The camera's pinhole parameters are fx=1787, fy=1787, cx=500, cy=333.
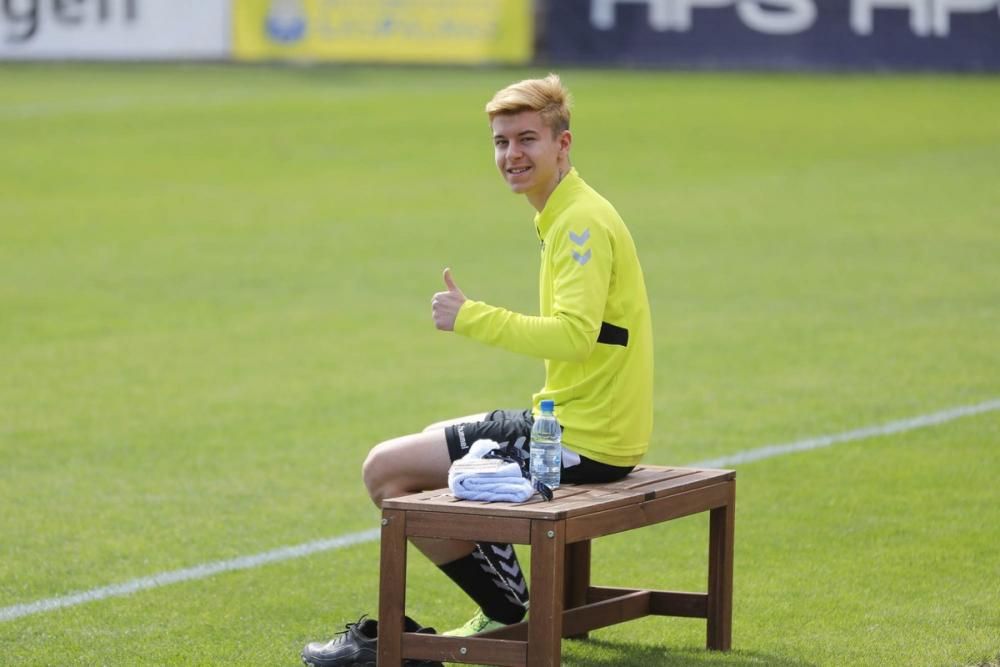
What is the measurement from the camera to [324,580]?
750cm

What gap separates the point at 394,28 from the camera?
101 ft

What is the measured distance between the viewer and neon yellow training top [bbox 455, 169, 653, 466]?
5.88m

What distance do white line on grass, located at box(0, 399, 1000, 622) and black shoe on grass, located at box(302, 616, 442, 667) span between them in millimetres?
1398

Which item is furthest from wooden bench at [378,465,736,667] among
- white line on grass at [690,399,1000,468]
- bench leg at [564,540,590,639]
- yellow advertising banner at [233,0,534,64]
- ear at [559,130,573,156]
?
yellow advertising banner at [233,0,534,64]

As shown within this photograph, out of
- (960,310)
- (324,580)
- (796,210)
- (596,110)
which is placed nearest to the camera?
(324,580)


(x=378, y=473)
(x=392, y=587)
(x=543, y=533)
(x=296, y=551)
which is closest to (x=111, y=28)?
(x=296, y=551)

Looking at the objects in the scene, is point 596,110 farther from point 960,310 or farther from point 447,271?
point 447,271

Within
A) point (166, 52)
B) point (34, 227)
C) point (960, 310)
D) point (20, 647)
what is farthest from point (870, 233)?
point (166, 52)

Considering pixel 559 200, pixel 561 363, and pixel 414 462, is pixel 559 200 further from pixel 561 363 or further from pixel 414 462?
pixel 414 462

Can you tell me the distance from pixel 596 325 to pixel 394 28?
2556 centimetres

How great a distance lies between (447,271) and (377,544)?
2.44 m

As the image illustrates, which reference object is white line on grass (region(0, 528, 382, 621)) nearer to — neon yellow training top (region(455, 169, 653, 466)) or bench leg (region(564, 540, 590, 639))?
bench leg (region(564, 540, 590, 639))

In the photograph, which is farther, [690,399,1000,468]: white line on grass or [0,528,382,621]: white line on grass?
[690,399,1000,468]: white line on grass

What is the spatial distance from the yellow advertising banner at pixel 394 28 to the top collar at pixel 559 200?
24.1 m
